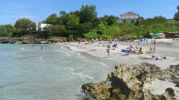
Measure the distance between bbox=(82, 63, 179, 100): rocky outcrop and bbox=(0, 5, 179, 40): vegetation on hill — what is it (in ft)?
297

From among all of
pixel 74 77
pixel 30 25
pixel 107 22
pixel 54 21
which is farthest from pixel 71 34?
pixel 74 77

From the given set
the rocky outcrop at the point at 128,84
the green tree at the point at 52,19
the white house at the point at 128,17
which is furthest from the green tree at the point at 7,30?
the rocky outcrop at the point at 128,84

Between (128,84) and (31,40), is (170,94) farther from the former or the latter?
(31,40)

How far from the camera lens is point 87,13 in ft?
505

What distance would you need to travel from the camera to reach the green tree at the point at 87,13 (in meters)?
153

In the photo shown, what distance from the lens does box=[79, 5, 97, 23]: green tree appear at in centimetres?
15300

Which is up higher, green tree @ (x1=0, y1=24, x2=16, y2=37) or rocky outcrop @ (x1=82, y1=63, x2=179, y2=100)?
rocky outcrop @ (x1=82, y1=63, x2=179, y2=100)

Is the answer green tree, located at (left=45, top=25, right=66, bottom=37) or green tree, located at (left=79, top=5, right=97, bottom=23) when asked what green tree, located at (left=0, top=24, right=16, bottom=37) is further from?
green tree, located at (left=79, top=5, right=97, bottom=23)

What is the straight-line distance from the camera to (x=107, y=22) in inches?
5581

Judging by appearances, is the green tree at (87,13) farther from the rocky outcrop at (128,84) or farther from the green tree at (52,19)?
the rocky outcrop at (128,84)

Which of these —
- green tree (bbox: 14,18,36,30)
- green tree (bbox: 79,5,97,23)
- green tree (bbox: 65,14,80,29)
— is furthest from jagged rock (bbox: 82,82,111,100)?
green tree (bbox: 14,18,36,30)

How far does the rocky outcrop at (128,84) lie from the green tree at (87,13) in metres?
128

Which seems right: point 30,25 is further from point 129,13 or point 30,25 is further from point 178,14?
point 178,14

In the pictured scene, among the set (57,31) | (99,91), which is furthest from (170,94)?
(57,31)
